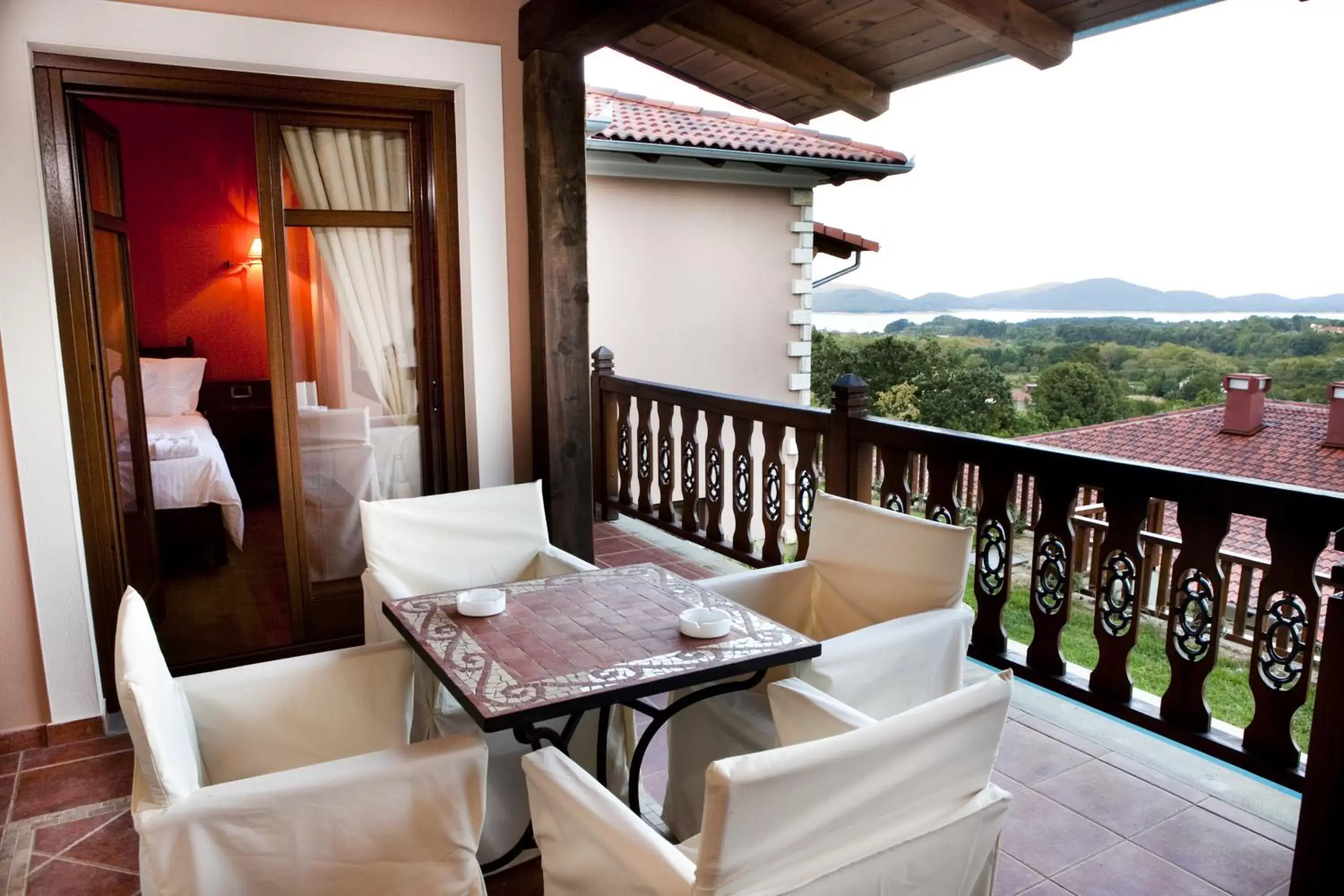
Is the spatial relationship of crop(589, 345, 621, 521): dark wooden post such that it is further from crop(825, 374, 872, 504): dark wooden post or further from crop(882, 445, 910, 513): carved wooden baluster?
crop(882, 445, 910, 513): carved wooden baluster

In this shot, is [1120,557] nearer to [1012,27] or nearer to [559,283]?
[1012,27]

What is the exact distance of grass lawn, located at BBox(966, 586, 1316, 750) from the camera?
5.14 meters

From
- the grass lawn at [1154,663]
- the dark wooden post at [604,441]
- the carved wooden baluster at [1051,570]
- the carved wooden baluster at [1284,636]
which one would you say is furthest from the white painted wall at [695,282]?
the carved wooden baluster at [1284,636]

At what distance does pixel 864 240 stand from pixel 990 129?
955 cm

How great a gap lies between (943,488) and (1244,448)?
6265mm

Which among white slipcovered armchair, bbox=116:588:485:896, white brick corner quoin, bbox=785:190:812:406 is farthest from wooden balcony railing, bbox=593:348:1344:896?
white brick corner quoin, bbox=785:190:812:406

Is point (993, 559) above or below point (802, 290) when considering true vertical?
below

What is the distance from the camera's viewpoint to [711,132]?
739cm

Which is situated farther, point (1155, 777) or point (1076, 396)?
point (1076, 396)

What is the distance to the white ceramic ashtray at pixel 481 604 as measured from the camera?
7.27 ft

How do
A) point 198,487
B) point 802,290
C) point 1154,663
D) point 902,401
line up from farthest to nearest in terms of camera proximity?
point 902,401 < point 802,290 < point 1154,663 < point 198,487

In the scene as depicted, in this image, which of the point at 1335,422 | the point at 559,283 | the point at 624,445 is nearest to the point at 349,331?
the point at 559,283

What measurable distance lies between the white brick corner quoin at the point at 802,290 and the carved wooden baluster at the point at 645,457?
2935mm

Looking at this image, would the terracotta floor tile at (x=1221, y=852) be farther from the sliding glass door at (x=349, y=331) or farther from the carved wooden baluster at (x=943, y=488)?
the sliding glass door at (x=349, y=331)
